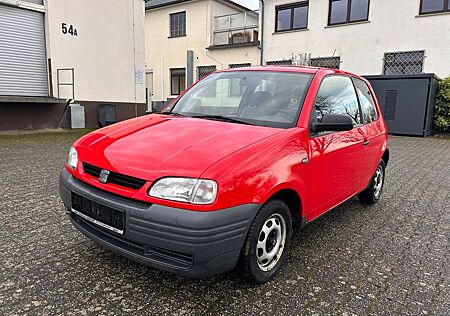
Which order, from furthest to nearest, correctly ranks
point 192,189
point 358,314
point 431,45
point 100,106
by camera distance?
point 431,45 → point 100,106 → point 358,314 → point 192,189

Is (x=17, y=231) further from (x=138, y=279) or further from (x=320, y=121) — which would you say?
(x=320, y=121)

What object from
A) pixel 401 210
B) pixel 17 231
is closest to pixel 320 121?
pixel 401 210

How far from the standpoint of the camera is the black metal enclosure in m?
13.8

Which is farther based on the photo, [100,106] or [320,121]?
[100,106]

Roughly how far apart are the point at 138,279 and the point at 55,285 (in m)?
0.57

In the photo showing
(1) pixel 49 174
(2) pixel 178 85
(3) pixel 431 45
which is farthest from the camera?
(2) pixel 178 85

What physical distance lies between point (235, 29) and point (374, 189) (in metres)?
19.4

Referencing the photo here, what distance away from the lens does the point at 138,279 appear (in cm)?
263

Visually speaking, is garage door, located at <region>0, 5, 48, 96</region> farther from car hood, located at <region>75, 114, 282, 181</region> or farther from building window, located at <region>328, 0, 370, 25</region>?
building window, located at <region>328, 0, 370, 25</region>

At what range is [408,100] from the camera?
1408 centimetres

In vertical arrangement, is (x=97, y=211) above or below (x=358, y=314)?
above

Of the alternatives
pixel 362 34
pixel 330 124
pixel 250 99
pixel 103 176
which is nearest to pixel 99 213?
pixel 103 176

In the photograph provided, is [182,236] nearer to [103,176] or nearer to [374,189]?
[103,176]

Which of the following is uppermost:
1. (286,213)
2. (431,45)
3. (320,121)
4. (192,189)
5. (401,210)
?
(431,45)
